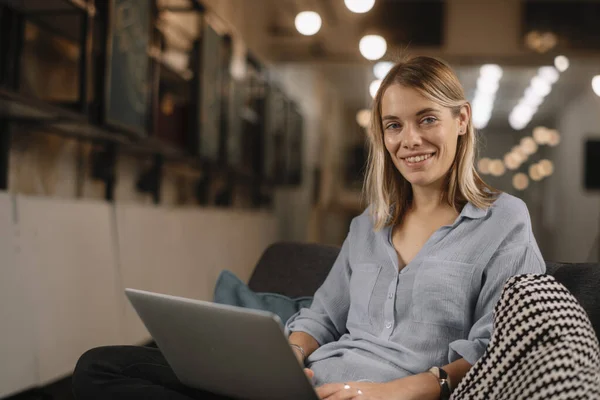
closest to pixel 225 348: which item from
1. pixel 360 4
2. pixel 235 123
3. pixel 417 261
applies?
pixel 417 261

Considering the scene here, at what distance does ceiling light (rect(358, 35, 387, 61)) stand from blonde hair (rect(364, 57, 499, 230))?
18.6 ft

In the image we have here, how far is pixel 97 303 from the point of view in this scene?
3301mm

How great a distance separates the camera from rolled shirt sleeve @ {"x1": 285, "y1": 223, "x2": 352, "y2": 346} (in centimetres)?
169

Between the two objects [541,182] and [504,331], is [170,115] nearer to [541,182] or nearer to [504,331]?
[504,331]

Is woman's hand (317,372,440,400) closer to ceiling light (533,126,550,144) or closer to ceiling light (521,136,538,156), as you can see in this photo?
ceiling light (521,136,538,156)

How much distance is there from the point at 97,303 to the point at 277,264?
1460 millimetres

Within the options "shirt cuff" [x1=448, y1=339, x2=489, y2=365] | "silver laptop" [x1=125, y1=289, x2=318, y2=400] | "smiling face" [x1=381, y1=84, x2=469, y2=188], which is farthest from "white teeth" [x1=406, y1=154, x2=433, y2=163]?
"silver laptop" [x1=125, y1=289, x2=318, y2=400]

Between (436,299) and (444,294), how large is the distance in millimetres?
19

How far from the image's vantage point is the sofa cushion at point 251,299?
6.19 feet

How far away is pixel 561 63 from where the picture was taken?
24.9 ft

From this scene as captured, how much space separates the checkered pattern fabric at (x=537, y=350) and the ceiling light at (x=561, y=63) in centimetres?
699

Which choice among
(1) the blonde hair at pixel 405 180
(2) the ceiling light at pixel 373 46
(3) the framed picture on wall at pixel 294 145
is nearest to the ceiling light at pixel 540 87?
(2) the ceiling light at pixel 373 46

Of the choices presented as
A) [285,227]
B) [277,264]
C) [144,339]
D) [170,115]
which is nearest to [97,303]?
[144,339]

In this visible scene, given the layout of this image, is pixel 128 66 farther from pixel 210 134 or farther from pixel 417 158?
pixel 417 158
